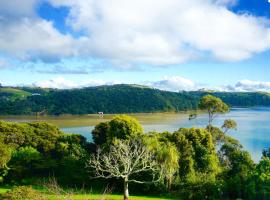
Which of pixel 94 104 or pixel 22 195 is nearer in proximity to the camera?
pixel 22 195

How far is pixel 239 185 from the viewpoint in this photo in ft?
109

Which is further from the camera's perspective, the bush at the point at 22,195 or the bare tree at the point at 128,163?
the bare tree at the point at 128,163

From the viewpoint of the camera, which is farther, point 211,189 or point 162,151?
point 162,151

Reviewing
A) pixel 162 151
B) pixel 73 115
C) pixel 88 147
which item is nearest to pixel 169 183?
pixel 162 151

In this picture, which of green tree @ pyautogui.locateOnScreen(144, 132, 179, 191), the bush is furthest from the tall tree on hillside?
the bush

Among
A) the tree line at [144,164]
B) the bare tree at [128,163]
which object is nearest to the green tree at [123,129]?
the tree line at [144,164]

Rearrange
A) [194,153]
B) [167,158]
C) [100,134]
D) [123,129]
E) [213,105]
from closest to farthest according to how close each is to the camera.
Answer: [167,158], [194,153], [123,129], [100,134], [213,105]

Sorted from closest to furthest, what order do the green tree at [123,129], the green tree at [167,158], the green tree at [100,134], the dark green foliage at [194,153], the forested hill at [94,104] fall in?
the green tree at [167,158] → the dark green foliage at [194,153] → the green tree at [123,129] → the green tree at [100,134] → the forested hill at [94,104]

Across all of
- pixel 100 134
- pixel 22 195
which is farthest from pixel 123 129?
pixel 22 195

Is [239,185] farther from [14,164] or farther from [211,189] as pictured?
[14,164]

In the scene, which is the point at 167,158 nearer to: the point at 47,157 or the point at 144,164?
the point at 144,164

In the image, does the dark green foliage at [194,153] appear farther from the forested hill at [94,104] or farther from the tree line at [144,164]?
the forested hill at [94,104]

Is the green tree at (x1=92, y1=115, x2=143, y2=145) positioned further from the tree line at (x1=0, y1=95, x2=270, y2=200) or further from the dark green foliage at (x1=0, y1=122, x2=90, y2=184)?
the dark green foliage at (x1=0, y1=122, x2=90, y2=184)

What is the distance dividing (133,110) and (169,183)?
137198 mm
